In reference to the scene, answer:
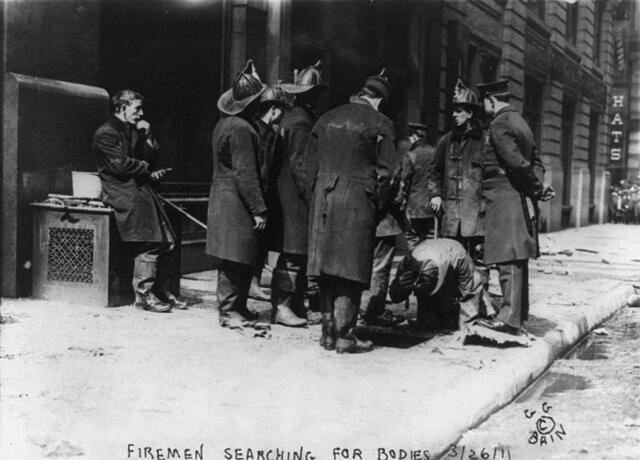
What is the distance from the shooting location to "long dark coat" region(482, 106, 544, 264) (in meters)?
6.53

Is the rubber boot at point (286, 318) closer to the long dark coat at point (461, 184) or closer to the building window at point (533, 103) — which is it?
the long dark coat at point (461, 184)

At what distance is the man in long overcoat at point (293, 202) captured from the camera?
6637mm

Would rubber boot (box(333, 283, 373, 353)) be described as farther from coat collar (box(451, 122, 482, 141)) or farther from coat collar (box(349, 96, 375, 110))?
coat collar (box(451, 122, 482, 141))

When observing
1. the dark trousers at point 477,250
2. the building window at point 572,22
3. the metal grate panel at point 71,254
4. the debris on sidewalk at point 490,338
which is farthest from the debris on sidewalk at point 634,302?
the building window at point 572,22

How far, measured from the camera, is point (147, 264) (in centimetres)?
708

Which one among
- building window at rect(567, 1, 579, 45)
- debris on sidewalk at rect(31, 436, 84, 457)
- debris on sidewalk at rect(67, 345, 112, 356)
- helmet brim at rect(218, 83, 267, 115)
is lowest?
debris on sidewalk at rect(31, 436, 84, 457)

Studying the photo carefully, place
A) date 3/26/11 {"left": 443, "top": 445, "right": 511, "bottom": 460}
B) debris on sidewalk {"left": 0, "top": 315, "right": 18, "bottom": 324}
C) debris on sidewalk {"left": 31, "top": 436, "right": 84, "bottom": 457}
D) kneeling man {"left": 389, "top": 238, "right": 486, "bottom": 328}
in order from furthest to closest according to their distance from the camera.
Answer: kneeling man {"left": 389, "top": 238, "right": 486, "bottom": 328}, debris on sidewalk {"left": 0, "top": 315, "right": 18, "bottom": 324}, date 3/26/11 {"left": 443, "top": 445, "right": 511, "bottom": 460}, debris on sidewalk {"left": 31, "top": 436, "right": 84, "bottom": 457}

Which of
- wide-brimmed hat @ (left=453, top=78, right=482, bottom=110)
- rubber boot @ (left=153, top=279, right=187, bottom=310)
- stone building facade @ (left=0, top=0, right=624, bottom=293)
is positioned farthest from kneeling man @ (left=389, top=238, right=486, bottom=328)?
stone building facade @ (left=0, top=0, right=624, bottom=293)

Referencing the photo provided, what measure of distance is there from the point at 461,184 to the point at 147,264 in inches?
118

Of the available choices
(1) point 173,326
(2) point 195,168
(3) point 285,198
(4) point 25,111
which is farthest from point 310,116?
(2) point 195,168

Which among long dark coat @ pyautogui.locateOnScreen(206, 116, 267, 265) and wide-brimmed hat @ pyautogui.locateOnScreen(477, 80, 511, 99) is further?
wide-brimmed hat @ pyautogui.locateOnScreen(477, 80, 511, 99)

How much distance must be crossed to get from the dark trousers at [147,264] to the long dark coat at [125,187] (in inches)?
4.8

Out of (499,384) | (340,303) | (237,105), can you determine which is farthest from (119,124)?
(499,384)

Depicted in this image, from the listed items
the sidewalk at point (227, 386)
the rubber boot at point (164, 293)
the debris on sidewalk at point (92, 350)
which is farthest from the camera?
the rubber boot at point (164, 293)
